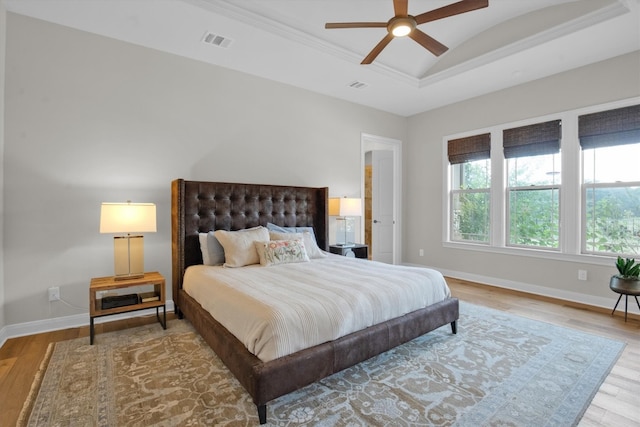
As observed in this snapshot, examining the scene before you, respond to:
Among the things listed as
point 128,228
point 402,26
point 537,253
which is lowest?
point 537,253

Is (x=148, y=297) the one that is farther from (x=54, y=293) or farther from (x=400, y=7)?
(x=400, y=7)

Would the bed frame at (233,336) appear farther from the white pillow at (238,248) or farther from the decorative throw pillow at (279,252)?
the decorative throw pillow at (279,252)

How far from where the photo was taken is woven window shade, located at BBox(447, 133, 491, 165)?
15.9ft

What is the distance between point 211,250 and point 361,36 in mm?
2922

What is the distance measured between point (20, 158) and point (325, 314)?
3.06 meters

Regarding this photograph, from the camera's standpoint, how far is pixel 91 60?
3078mm

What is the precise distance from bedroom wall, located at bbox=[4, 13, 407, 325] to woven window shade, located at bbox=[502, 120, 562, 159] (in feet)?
11.7

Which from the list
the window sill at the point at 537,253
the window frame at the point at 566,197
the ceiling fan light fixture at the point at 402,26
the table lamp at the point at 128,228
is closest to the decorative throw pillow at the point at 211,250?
the table lamp at the point at 128,228

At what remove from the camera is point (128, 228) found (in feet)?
9.14

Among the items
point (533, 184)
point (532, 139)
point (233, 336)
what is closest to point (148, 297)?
point (233, 336)

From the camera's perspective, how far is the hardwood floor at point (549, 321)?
1785 millimetres

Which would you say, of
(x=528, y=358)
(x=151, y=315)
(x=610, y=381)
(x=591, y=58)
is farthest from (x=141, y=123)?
(x=591, y=58)

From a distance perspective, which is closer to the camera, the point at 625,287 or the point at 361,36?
the point at 625,287

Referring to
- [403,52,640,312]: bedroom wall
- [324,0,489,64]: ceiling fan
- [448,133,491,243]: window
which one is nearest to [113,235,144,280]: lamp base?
[324,0,489,64]: ceiling fan
